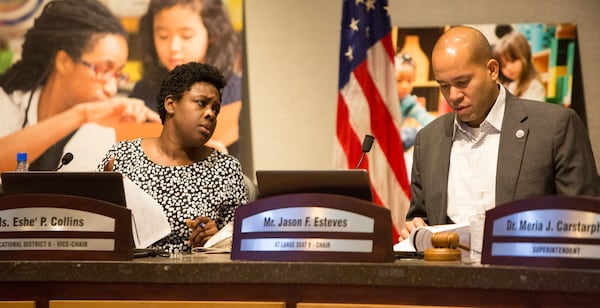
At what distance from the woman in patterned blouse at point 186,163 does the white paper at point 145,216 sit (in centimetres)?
43

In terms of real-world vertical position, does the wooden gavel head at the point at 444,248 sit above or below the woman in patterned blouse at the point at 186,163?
below

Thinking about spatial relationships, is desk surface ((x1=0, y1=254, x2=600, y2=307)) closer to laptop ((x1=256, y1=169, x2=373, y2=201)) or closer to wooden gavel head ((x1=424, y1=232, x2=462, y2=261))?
wooden gavel head ((x1=424, y1=232, x2=462, y2=261))

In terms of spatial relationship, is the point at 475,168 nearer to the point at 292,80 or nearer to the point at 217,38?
the point at 292,80

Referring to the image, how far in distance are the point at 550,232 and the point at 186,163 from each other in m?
1.91

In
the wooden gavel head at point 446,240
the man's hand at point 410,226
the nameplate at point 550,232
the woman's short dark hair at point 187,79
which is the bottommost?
the man's hand at point 410,226

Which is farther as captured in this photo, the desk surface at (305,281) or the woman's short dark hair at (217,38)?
the woman's short dark hair at (217,38)

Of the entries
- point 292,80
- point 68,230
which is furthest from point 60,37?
point 68,230

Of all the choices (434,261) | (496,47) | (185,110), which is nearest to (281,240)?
(434,261)

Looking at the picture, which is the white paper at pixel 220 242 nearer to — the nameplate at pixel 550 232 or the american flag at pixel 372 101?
the nameplate at pixel 550 232

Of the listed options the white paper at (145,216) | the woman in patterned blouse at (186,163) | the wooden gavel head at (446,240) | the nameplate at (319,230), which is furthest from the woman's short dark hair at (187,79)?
the wooden gavel head at (446,240)

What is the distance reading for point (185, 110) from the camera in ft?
11.5

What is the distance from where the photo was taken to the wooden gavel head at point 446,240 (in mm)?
2232

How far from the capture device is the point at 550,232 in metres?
1.98

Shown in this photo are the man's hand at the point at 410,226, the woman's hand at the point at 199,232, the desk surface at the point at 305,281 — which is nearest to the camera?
the desk surface at the point at 305,281
